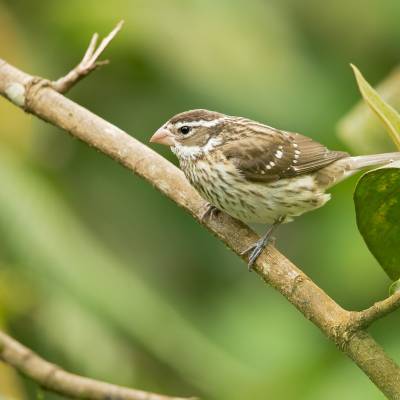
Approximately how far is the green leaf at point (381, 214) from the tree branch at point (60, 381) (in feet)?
3.05

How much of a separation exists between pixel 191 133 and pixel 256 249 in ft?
3.64

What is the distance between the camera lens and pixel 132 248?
6809 mm

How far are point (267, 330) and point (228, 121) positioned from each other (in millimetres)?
1265

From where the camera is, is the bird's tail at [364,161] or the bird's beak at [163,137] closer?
the bird's beak at [163,137]

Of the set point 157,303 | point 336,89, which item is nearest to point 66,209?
point 157,303

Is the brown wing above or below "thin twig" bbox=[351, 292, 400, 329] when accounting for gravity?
above

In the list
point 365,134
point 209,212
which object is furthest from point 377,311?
point 209,212

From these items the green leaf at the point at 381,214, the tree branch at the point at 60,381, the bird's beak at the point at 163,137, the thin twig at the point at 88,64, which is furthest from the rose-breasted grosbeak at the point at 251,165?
the green leaf at the point at 381,214

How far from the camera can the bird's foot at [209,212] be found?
175 inches

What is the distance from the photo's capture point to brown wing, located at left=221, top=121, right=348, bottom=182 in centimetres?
504

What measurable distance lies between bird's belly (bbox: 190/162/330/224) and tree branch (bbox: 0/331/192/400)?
1.41 meters

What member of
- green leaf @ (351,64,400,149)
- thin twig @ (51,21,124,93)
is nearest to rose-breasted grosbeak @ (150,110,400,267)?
thin twig @ (51,21,124,93)

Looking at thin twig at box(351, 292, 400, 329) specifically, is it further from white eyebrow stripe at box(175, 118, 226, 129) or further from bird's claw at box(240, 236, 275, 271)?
white eyebrow stripe at box(175, 118, 226, 129)

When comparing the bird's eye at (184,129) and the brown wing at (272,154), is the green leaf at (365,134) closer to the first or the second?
the brown wing at (272,154)
